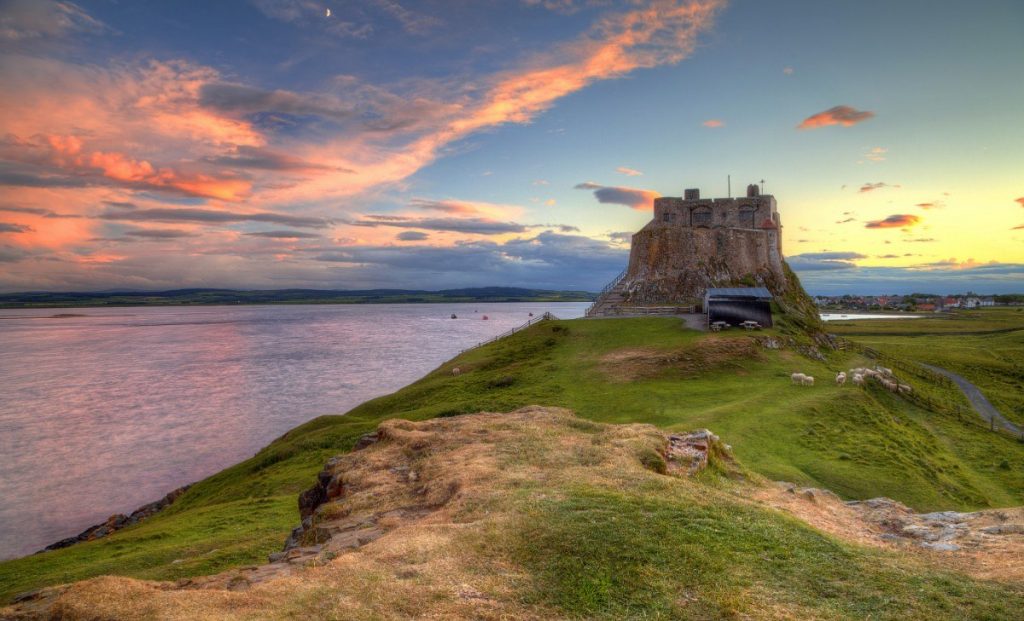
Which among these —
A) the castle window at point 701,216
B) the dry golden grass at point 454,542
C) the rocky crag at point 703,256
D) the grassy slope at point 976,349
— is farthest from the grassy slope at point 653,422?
the castle window at point 701,216

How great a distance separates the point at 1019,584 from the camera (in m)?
9.38

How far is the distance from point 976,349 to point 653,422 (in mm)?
83362

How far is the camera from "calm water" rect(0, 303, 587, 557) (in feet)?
117

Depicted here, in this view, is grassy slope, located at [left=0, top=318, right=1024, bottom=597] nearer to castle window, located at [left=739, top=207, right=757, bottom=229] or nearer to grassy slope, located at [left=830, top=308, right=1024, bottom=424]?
grassy slope, located at [left=830, top=308, right=1024, bottom=424]

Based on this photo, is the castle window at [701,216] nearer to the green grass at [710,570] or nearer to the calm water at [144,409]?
the calm water at [144,409]

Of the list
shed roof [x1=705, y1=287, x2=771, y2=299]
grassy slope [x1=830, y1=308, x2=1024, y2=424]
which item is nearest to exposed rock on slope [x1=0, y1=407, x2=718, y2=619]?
shed roof [x1=705, y1=287, x2=771, y2=299]

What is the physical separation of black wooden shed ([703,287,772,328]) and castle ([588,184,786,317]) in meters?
10.2

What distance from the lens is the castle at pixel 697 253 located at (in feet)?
203

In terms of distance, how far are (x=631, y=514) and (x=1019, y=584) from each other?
6731 millimetres

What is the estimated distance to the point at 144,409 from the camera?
59.4 m

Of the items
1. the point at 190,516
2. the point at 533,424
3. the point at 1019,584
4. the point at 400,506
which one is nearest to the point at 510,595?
the point at 400,506

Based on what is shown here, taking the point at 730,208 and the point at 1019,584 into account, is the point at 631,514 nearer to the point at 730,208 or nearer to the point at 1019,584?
the point at 1019,584

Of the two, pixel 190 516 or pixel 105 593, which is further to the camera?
pixel 190 516

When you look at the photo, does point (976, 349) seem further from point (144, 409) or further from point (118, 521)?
point (144, 409)
